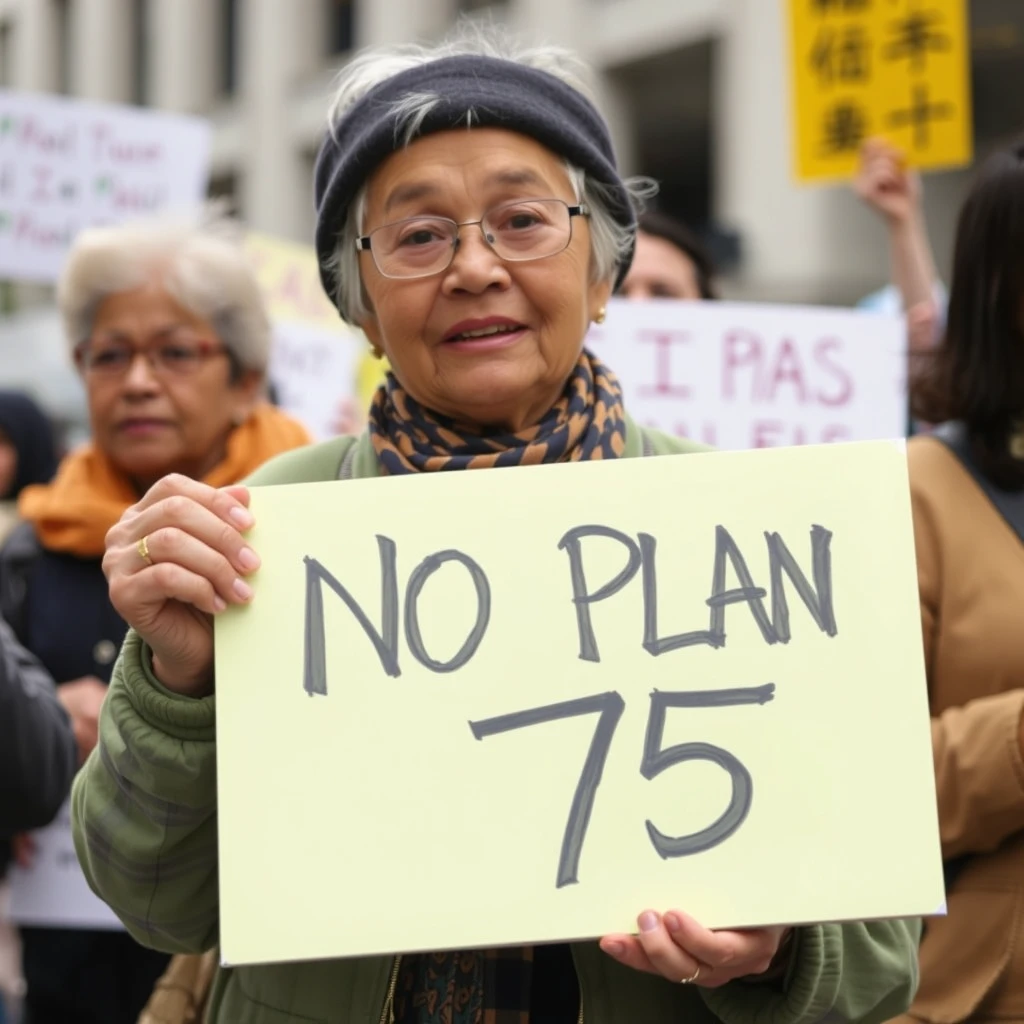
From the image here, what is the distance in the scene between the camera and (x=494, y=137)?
1.43 metres

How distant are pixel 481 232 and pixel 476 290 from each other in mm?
58

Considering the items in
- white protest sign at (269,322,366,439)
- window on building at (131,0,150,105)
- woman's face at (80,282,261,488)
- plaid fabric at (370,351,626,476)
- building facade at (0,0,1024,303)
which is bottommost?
plaid fabric at (370,351,626,476)

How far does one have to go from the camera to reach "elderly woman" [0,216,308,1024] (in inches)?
94.3

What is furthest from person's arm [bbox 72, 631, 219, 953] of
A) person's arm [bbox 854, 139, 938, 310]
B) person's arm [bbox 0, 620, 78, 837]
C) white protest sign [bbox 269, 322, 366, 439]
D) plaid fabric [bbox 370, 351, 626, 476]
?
white protest sign [bbox 269, 322, 366, 439]

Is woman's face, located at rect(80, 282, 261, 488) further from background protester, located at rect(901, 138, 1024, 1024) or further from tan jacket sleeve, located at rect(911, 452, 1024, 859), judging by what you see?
tan jacket sleeve, located at rect(911, 452, 1024, 859)

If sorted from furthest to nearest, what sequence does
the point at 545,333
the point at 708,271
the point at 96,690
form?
the point at 708,271, the point at 96,690, the point at 545,333

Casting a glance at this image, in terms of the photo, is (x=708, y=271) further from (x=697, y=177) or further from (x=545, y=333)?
(x=697, y=177)

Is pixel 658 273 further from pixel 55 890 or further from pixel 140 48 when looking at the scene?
pixel 140 48

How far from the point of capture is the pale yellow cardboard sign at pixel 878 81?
3.69 metres

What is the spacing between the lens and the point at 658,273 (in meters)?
3.20

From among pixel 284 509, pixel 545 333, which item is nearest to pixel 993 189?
pixel 545 333

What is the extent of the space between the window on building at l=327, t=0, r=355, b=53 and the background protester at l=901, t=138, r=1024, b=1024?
59.2 ft

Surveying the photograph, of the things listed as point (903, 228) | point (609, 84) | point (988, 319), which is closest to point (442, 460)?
point (988, 319)

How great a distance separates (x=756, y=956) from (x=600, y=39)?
13.5 meters
